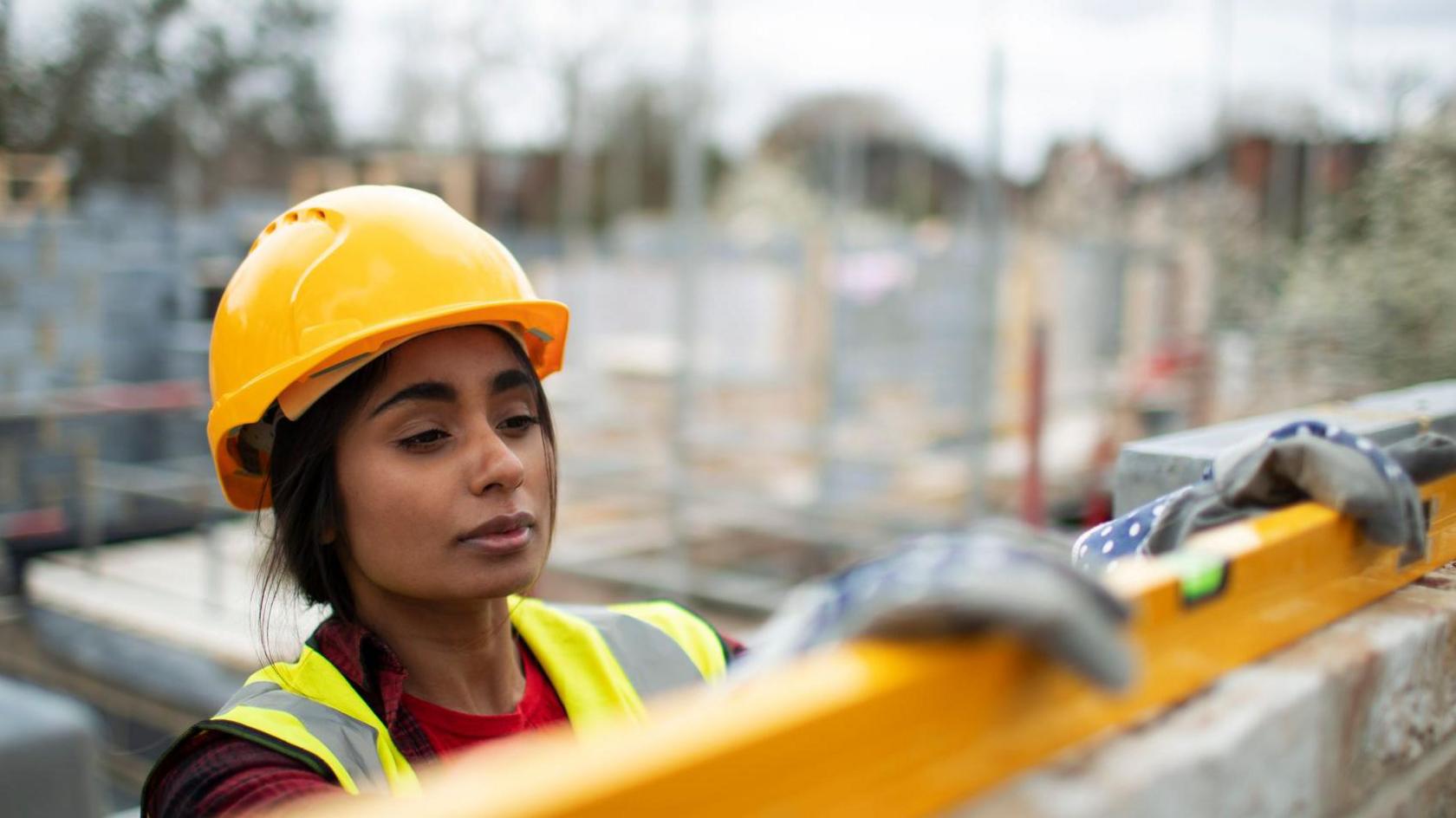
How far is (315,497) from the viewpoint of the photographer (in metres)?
1.52

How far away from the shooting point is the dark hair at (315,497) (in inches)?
59.1

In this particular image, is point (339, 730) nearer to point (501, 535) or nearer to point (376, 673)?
point (376, 673)

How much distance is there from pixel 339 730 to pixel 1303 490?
1004 mm

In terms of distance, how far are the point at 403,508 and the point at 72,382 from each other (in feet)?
22.1

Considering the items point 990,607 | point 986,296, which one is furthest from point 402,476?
point 986,296

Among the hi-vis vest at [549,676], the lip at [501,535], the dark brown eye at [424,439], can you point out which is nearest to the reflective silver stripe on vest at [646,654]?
the hi-vis vest at [549,676]

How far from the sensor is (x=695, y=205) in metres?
6.47

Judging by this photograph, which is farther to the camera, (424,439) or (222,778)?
(424,439)

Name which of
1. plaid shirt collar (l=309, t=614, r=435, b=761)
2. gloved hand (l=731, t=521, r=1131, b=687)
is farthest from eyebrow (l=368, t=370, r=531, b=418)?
gloved hand (l=731, t=521, r=1131, b=687)

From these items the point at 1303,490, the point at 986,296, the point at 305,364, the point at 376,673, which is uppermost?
the point at 305,364

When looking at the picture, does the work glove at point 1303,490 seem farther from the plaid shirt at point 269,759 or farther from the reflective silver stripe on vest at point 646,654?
the plaid shirt at point 269,759

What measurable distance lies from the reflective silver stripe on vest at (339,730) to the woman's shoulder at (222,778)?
0.05 m

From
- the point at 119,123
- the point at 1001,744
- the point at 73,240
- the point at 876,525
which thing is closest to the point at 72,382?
the point at 73,240

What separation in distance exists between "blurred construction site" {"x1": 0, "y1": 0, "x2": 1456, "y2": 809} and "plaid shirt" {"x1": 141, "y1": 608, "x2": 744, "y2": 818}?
121 inches
